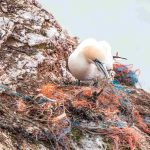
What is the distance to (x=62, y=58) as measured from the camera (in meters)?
12.8

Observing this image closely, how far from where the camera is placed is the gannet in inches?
469

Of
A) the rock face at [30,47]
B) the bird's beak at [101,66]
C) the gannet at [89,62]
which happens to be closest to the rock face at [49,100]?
the rock face at [30,47]

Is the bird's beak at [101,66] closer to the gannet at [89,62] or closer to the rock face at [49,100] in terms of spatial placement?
the gannet at [89,62]

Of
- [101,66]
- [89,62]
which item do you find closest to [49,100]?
[101,66]

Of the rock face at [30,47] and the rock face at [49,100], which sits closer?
the rock face at [49,100]

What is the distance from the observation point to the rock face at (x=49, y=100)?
8555 mm

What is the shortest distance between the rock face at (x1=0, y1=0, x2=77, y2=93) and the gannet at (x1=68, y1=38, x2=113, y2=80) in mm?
368

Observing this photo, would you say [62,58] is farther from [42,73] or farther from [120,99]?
[120,99]

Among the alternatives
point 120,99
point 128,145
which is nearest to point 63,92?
point 120,99

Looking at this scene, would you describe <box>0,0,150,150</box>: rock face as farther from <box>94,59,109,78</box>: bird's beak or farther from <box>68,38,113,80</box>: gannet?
<box>94,59,109,78</box>: bird's beak

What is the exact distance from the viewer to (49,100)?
9406mm

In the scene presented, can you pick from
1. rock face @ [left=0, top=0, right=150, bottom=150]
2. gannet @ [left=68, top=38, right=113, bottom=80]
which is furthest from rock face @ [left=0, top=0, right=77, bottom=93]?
gannet @ [left=68, top=38, right=113, bottom=80]

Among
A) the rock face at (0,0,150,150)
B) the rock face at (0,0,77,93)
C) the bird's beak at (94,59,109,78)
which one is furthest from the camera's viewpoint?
the bird's beak at (94,59,109,78)

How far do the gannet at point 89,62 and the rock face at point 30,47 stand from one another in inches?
14.5
